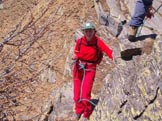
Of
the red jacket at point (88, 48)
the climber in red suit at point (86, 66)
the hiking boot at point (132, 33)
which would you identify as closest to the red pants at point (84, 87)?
the climber in red suit at point (86, 66)

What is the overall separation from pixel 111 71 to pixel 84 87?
638 millimetres

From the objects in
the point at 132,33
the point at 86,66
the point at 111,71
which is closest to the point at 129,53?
the point at 132,33

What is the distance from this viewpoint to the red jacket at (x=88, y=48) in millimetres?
8169

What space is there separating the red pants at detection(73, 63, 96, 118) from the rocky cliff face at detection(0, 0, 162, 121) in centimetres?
22

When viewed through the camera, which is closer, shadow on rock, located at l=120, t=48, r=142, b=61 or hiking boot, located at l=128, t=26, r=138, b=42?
shadow on rock, located at l=120, t=48, r=142, b=61

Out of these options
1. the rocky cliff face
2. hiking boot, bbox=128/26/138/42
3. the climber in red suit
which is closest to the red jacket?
the climber in red suit

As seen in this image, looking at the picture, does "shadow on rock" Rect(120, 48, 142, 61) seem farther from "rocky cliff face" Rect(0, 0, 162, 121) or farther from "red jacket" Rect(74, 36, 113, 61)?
"red jacket" Rect(74, 36, 113, 61)

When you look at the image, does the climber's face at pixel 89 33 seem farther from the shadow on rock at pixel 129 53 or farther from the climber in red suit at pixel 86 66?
the shadow on rock at pixel 129 53

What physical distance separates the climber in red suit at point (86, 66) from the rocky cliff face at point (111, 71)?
0.25m

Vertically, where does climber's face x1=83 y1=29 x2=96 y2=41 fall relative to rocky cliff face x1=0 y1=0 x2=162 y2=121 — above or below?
above

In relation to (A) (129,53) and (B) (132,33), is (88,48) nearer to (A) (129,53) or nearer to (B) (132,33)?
(A) (129,53)

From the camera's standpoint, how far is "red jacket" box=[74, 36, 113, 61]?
817 centimetres

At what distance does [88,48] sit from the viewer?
824cm

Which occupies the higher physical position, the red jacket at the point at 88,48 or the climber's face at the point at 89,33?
the climber's face at the point at 89,33
